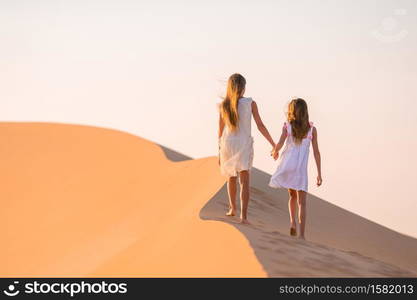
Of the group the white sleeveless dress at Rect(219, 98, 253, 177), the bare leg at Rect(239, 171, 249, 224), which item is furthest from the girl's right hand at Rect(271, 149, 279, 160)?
the bare leg at Rect(239, 171, 249, 224)

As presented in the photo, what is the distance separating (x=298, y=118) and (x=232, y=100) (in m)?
0.93

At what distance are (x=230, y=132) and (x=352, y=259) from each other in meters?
2.35

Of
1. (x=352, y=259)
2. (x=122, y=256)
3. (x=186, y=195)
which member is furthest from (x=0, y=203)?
(x=352, y=259)

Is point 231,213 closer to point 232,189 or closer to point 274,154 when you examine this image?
point 232,189

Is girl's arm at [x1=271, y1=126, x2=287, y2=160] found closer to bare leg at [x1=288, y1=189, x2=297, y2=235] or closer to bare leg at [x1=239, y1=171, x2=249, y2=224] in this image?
bare leg at [x1=239, y1=171, x2=249, y2=224]

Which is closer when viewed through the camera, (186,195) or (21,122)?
(186,195)

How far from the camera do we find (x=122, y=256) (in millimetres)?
9125

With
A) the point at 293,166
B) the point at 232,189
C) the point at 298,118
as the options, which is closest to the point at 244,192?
the point at 232,189

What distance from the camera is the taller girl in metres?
9.91

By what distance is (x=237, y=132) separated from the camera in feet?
33.1

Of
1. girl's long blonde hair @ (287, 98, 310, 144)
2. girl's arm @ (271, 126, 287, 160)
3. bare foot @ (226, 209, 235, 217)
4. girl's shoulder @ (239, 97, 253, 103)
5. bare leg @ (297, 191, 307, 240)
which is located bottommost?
bare leg @ (297, 191, 307, 240)

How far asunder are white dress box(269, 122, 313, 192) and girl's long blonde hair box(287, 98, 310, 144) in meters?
0.09

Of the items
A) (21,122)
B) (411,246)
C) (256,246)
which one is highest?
(21,122)

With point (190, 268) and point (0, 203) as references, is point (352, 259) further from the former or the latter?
point (0, 203)
